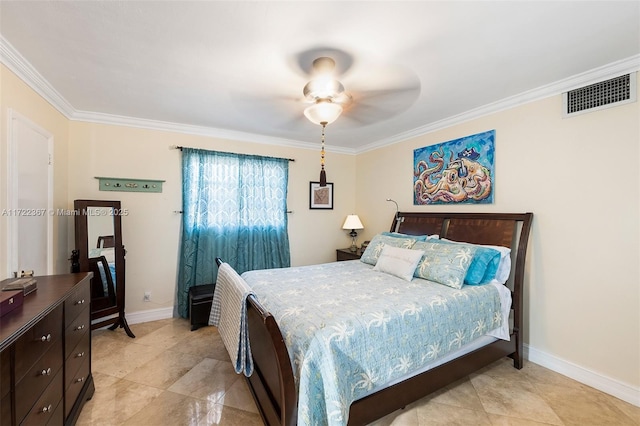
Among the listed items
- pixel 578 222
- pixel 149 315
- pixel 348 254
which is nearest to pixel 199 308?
pixel 149 315

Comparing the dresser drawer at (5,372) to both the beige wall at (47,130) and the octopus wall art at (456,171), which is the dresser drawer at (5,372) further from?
the octopus wall art at (456,171)

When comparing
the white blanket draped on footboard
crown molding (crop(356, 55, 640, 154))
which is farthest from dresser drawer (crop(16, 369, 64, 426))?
crown molding (crop(356, 55, 640, 154))

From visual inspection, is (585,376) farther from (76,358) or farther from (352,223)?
(76,358)

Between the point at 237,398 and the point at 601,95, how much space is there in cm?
371

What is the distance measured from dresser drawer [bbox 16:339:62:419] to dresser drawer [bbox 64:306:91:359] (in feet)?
0.38

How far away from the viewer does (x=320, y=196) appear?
4.56m

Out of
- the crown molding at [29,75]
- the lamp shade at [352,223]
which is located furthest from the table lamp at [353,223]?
the crown molding at [29,75]

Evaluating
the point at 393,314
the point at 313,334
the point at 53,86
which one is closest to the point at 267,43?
the point at 313,334

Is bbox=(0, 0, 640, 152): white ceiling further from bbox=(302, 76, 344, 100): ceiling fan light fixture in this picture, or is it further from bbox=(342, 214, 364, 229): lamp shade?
bbox=(342, 214, 364, 229): lamp shade

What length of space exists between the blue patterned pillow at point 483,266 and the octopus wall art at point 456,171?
2.46 feet

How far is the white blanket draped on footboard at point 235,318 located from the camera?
1.76 metres

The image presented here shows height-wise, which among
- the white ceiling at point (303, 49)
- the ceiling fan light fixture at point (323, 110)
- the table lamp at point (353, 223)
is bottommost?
the table lamp at point (353, 223)

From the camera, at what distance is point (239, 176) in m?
3.84

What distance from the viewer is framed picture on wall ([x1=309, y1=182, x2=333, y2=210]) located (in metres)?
4.48
